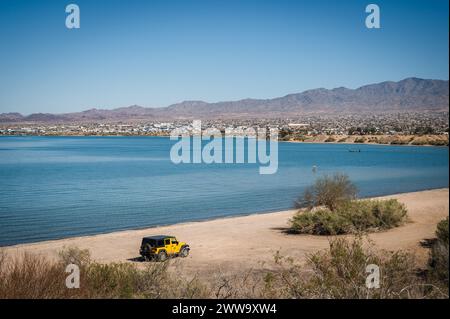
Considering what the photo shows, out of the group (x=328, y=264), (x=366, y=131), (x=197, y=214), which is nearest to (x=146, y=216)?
(x=197, y=214)

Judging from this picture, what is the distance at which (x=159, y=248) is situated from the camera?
67.5 ft

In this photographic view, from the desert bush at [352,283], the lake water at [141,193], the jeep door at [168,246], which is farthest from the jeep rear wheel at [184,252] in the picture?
the lake water at [141,193]

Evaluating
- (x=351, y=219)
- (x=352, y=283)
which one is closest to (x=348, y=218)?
(x=351, y=219)

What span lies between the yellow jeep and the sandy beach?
0.52 meters

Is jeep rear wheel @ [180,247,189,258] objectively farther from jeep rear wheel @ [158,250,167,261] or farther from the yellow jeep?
jeep rear wheel @ [158,250,167,261]

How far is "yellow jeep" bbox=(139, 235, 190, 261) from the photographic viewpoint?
20312 mm

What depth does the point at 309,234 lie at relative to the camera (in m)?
27.1

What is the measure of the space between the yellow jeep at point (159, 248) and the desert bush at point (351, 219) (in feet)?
28.3

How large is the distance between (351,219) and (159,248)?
36.5 ft

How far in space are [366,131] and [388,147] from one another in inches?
765

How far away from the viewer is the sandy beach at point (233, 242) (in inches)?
816

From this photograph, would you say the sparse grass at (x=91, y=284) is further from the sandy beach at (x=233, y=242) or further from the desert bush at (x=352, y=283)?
the sandy beach at (x=233, y=242)

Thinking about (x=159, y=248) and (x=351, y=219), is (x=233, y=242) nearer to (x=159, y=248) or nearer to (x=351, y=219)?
(x=351, y=219)
